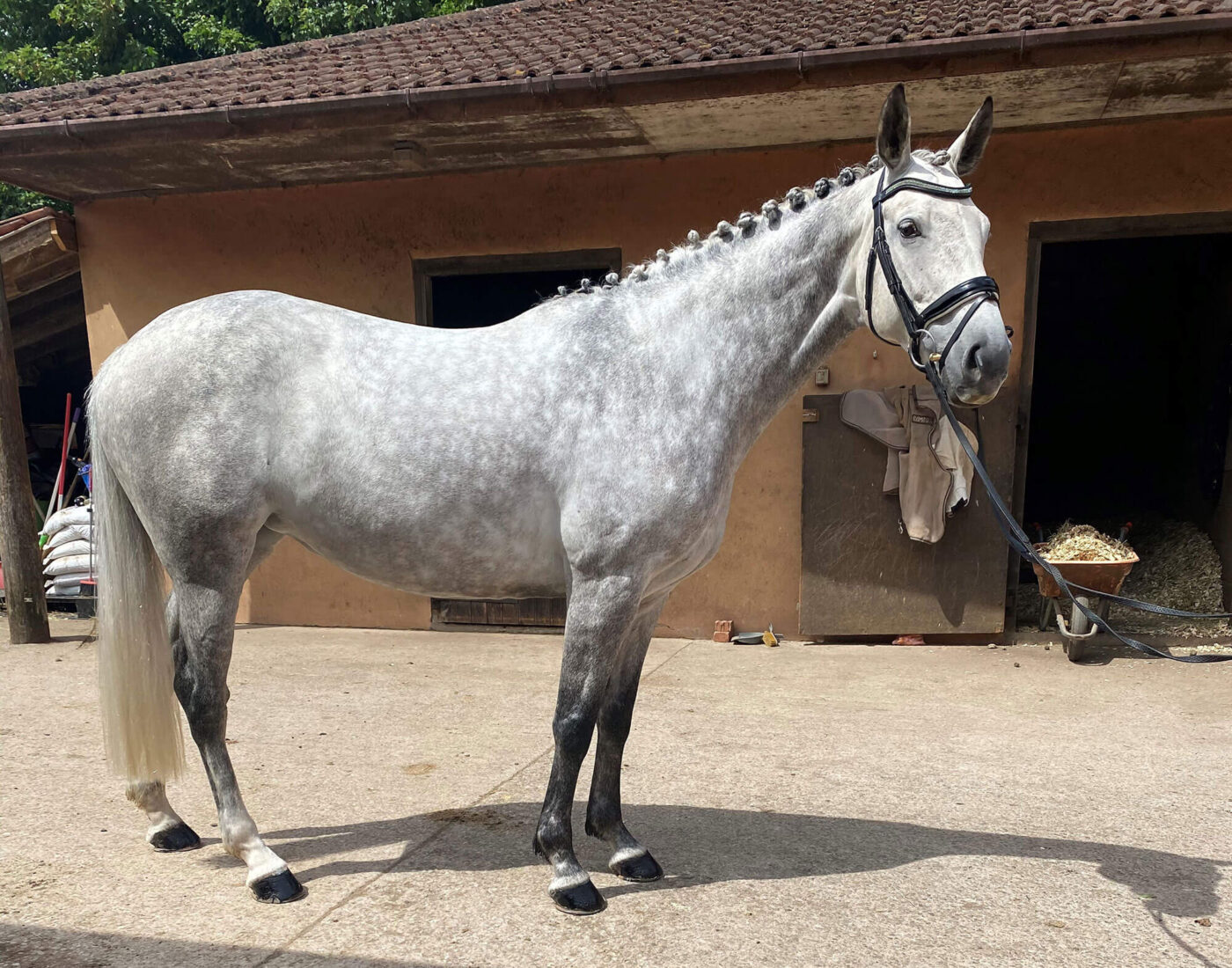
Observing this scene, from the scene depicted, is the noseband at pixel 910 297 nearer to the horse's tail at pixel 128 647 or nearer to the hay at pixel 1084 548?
the horse's tail at pixel 128 647

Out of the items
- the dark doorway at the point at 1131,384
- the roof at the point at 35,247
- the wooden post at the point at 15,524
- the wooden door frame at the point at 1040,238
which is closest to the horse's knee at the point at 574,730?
the wooden door frame at the point at 1040,238

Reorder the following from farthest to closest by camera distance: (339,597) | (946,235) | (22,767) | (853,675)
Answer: (339,597)
(853,675)
(22,767)
(946,235)

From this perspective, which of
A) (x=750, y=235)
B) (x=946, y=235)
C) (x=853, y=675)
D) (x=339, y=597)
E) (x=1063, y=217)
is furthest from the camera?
(x=339, y=597)

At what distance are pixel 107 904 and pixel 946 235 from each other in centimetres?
289

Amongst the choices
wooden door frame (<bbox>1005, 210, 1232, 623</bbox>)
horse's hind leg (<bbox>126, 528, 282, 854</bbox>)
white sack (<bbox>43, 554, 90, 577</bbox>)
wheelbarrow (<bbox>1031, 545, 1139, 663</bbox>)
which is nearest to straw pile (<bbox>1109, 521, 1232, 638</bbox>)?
wheelbarrow (<bbox>1031, 545, 1139, 663</bbox>)

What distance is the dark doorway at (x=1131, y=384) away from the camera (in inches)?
273

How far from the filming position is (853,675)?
15.8ft

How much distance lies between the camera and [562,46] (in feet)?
17.4

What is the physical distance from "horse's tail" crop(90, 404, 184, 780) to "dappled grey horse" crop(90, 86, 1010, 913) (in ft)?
0.41

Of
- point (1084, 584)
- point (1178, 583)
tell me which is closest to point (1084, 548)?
point (1084, 584)

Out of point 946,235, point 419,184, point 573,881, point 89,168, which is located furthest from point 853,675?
point 89,168

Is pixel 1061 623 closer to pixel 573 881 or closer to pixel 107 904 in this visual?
pixel 573 881

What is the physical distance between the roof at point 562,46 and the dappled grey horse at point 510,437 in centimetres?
251

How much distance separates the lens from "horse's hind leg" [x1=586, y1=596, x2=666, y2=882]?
2.60m
